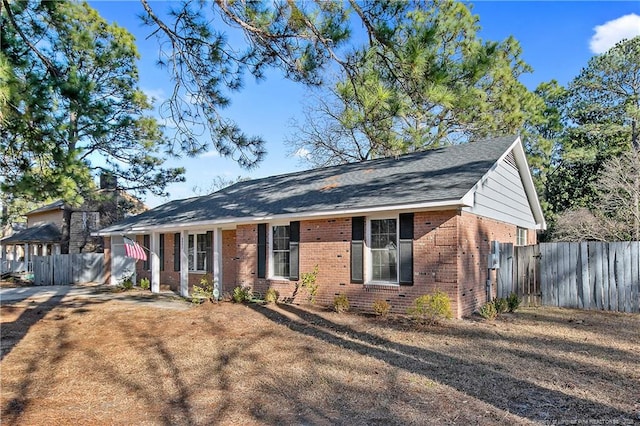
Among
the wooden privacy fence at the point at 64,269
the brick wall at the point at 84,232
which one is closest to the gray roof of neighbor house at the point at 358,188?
the wooden privacy fence at the point at 64,269

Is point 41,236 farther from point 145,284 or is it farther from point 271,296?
point 271,296

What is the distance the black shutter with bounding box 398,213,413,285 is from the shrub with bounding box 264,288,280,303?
3.67m

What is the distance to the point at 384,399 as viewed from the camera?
15.0 feet

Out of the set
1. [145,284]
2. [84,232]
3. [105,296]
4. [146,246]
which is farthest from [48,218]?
[105,296]

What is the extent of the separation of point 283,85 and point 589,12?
24.9 feet

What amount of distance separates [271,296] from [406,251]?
398 cm

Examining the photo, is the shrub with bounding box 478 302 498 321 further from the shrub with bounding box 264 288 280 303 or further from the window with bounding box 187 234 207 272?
the window with bounding box 187 234 207 272

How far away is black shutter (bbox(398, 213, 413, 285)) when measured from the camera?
30.5 ft

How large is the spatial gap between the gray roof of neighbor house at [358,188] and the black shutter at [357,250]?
0.52 meters

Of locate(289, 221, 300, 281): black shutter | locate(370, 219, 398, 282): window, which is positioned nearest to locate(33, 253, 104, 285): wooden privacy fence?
locate(289, 221, 300, 281): black shutter

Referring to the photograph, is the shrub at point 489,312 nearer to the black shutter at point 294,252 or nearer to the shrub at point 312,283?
the shrub at point 312,283

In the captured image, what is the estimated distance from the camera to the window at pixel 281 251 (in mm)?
11734

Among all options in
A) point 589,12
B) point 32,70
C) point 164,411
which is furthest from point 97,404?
point 589,12

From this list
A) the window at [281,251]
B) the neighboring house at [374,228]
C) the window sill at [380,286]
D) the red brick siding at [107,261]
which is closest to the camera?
the neighboring house at [374,228]
